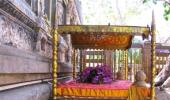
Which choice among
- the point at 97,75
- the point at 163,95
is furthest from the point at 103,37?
the point at 163,95

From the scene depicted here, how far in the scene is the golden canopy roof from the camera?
629 cm

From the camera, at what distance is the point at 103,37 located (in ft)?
27.3

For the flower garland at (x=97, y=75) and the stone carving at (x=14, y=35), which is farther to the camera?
the flower garland at (x=97, y=75)

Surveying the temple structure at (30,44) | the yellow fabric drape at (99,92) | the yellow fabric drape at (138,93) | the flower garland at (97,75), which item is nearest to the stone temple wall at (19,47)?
the temple structure at (30,44)

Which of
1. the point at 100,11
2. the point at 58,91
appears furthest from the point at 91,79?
the point at 100,11

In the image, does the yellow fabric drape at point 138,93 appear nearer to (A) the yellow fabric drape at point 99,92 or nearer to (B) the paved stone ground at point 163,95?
(A) the yellow fabric drape at point 99,92

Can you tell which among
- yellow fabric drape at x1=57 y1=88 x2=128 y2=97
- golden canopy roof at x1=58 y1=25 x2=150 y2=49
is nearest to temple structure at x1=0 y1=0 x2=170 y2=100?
golden canopy roof at x1=58 y1=25 x2=150 y2=49

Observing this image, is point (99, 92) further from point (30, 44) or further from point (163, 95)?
point (163, 95)

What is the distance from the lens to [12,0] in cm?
396

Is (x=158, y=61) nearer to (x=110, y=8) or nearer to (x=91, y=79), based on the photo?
(x=91, y=79)

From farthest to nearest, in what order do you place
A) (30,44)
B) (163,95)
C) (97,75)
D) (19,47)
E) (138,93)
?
(163,95) < (97,75) < (138,93) < (30,44) < (19,47)

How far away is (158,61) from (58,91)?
12.8 metres

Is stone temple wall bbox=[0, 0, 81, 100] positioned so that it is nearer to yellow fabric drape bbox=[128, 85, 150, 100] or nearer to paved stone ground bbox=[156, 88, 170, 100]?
yellow fabric drape bbox=[128, 85, 150, 100]

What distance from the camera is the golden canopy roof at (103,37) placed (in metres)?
6.29
